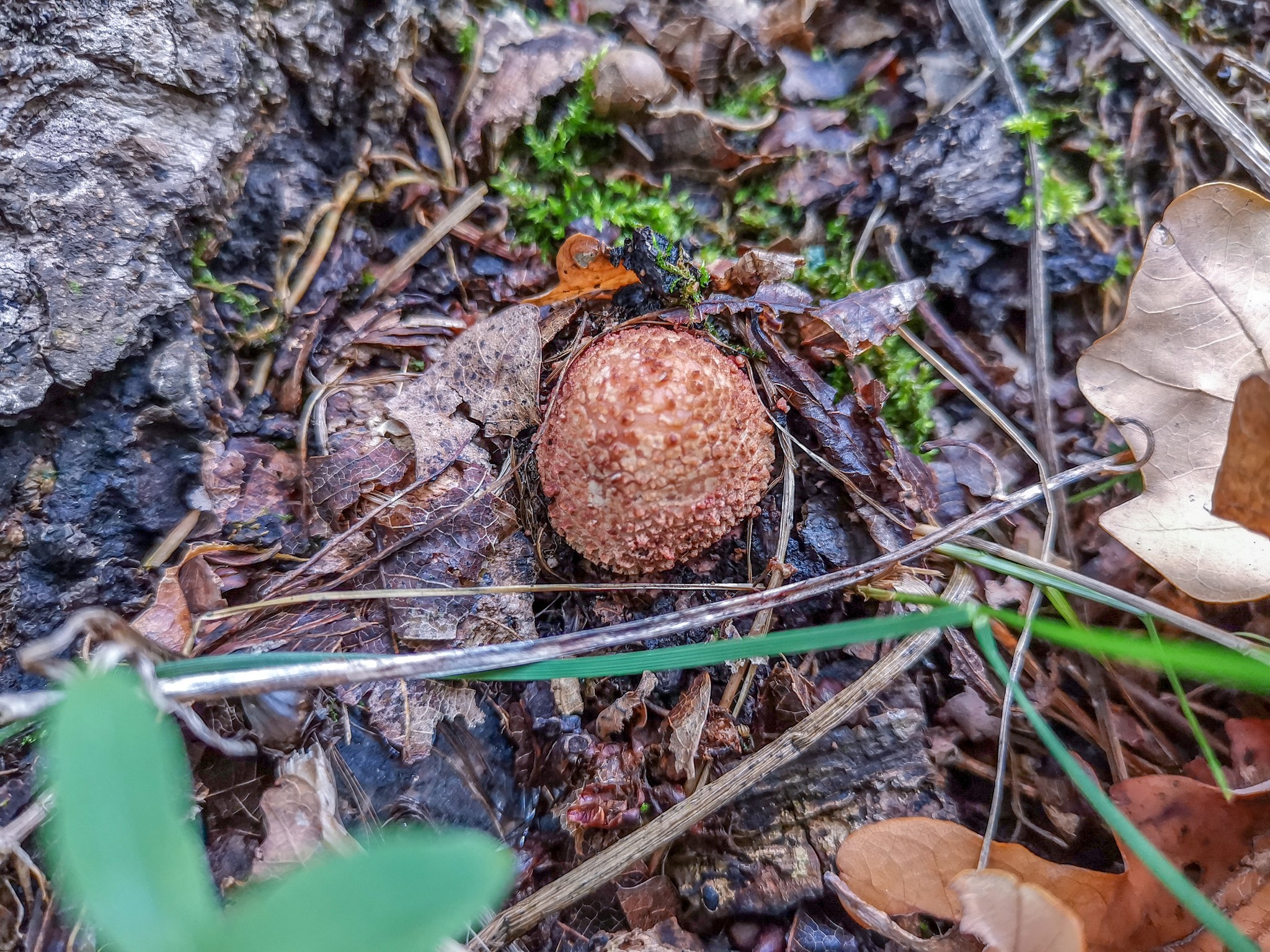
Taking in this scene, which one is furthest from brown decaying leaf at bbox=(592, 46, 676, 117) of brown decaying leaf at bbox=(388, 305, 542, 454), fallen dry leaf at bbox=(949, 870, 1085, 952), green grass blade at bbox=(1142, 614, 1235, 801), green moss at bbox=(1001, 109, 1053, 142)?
fallen dry leaf at bbox=(949, 870, 1085, 952)

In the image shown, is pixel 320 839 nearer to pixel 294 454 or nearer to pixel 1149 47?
pixel 294 454

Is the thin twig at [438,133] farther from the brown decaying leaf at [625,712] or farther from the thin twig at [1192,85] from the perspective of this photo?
the thin twig at [1192,85]

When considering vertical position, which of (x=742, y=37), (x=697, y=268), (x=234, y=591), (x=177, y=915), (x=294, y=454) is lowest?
(x=234, y=591)

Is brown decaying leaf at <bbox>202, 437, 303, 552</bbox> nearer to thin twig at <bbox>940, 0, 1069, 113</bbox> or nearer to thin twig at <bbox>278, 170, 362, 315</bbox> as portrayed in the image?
thin twig at <bbox>278, 170, 362, 315</bbox>

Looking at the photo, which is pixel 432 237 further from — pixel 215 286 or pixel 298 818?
pixel 298 818

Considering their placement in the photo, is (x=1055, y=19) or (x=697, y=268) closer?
(x=697, y=268)

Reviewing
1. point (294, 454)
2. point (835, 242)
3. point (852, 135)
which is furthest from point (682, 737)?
point (852, 135)
